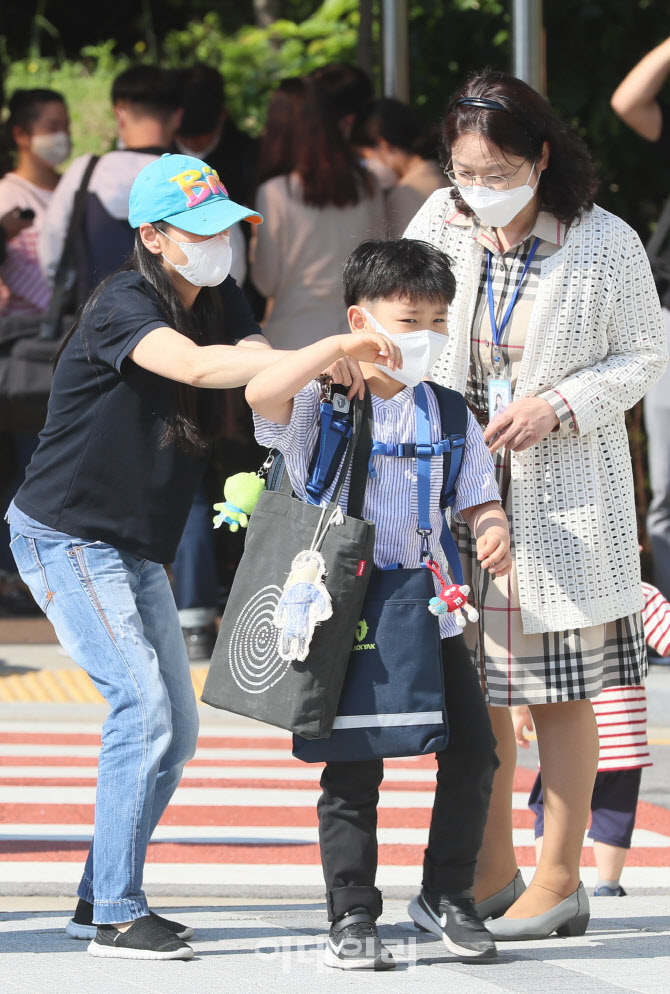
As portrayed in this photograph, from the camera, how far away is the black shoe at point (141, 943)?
138 inches

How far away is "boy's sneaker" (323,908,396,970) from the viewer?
3387 mm

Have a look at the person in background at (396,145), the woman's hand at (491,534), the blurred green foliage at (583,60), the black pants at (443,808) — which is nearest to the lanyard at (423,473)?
the woman's hand at (491,534)

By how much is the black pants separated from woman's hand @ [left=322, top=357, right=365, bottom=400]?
1.94 feet

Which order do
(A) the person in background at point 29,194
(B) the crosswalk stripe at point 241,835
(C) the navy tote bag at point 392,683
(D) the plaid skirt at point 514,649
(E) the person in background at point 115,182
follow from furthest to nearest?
(A) the person in background at point 29,194 → (E) the person in background at point 115,182 → (B) the crosswalk stripe at point 241,835 → (D) the plaid skirt at point 514,649 → (C) the navy tote bag at point 392,683

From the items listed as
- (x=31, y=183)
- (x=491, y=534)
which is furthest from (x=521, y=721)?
(x=31, y=183)

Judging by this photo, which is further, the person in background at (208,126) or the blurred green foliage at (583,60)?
the blurred green foliage at (583,60)

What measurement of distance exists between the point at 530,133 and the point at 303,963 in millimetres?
1955

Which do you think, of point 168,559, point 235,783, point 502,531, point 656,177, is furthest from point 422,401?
point 656,177

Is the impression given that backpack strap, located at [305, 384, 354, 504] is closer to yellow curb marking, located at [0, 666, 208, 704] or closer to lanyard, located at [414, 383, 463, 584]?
lanyard, located at [414, 383, 463, 584]

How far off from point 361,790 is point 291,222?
161 inches

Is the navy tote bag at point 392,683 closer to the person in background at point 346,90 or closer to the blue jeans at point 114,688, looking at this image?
the blue jeans at point 114,688

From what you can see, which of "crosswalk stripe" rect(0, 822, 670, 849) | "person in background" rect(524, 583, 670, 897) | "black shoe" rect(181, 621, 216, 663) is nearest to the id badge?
"person in background" rect(524, 583, 670, 897)

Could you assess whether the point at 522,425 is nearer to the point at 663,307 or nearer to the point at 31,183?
the point at 663,307

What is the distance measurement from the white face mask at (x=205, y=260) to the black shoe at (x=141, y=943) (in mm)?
1437
